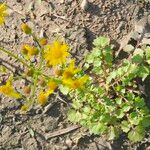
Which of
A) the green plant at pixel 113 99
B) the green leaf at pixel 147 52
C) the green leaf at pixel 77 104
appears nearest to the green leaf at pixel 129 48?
the green plant at pixel 113 99

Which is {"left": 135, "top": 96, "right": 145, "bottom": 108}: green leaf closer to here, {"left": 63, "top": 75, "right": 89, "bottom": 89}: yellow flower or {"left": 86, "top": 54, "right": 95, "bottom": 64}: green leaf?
{"left": 86, "top": 54, "right": 95, "bottom": 64}: green leaf

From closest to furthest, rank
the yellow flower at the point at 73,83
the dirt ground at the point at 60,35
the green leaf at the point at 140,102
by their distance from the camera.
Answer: the yellow flower at the point at 73,83, the green leaf at the point at 140,102, the dirt ground at the point at 60,35

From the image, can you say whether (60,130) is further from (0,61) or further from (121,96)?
(0,61)

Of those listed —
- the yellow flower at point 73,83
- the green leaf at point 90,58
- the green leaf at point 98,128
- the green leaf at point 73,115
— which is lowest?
the green leaf at point 98,128

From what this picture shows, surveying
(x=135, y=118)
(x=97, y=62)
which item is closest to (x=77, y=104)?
(x=97, y=62)

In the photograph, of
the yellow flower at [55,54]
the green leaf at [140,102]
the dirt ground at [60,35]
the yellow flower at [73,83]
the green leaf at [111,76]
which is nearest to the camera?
the yellow flower at [73,83]

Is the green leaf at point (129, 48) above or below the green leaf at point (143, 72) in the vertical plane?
above

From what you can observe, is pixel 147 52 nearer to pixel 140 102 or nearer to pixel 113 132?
pixel 140 102

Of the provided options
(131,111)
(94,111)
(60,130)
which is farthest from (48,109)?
(131,111)

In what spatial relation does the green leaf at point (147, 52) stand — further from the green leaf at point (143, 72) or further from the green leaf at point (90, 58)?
the green leaf at point (90, 58)
